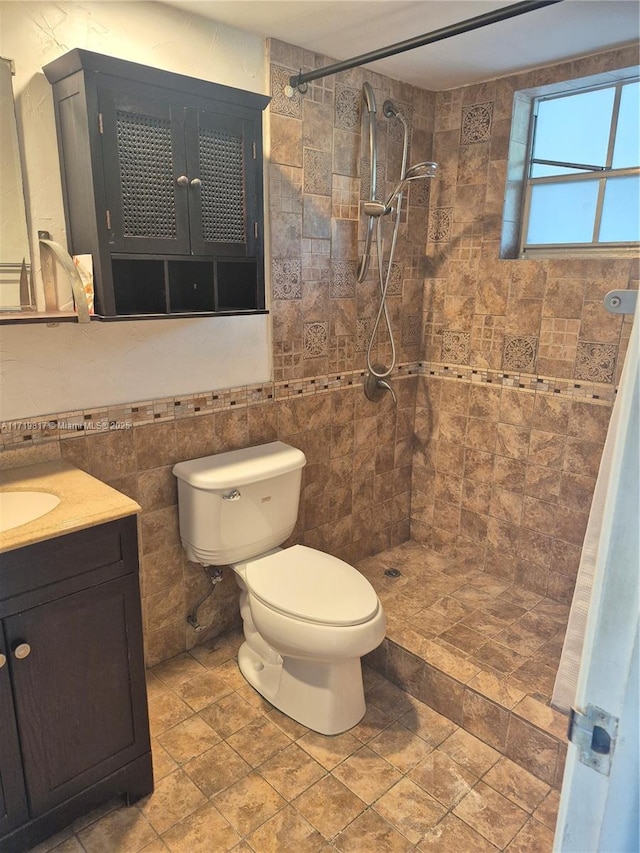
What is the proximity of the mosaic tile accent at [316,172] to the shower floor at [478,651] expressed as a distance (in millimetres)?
1703

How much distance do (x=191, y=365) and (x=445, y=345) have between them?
4.27 ft

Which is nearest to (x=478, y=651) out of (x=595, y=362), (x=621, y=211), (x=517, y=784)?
(x=517, y=784)

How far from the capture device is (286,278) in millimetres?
2309

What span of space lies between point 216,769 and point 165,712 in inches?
12.6

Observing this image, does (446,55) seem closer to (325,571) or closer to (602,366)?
(602,366)

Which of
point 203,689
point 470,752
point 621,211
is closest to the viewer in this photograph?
point 470,752

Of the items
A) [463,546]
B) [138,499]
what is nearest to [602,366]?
[463,546]

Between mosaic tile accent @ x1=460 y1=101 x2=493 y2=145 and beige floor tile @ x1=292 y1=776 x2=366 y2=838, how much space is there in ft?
8.30

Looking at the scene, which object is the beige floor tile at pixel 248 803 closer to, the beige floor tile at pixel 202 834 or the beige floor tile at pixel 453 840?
the beige floor tile at pixel 202 834

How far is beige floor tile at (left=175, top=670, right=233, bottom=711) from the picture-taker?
83.2 inches

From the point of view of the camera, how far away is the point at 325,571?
6.81ft

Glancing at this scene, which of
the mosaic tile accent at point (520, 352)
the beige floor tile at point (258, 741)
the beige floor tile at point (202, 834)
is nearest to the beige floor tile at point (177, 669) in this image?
the beige floor tile at point (258, 741)

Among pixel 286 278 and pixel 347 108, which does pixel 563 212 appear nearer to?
pixel 347 108

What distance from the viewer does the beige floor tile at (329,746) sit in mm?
1891
